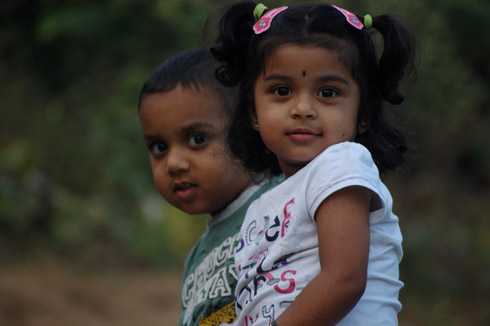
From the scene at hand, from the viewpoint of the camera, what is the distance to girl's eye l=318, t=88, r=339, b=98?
5.84ft

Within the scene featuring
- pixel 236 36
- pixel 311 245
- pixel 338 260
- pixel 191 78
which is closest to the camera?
pixel 338 260

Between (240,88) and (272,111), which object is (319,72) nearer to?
(272,111)

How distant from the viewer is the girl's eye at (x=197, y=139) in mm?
2373

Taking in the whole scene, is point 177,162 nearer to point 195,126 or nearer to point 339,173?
point 195,126

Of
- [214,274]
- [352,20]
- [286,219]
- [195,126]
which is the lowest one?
[286,219]

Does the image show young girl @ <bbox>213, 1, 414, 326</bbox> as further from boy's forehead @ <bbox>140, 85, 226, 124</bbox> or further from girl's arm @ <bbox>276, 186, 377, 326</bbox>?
boy's forehead @ <bbox>140, 85, 226, 124</bbox>

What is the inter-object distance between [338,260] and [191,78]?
1.10 metres

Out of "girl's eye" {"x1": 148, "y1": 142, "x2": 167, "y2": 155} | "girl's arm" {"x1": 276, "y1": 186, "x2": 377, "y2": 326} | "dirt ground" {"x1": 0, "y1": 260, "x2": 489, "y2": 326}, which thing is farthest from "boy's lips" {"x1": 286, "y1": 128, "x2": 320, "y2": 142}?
"dirt ground" {"x1": 0, "y1": 260, "x2": 489, "y2": 326}

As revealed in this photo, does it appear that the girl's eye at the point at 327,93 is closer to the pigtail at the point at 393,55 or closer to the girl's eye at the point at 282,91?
the girl's eye at the point at 282,91

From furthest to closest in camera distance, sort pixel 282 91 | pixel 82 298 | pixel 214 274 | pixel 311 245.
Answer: pixel 82 298 < pixel 214 274 < pixel 282 91 < pixel 311 245

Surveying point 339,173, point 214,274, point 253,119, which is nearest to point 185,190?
point 214,274

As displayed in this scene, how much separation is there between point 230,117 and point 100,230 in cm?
544

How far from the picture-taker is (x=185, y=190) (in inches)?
93.6

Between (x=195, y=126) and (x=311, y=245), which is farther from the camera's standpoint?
(x=195, y=126)
